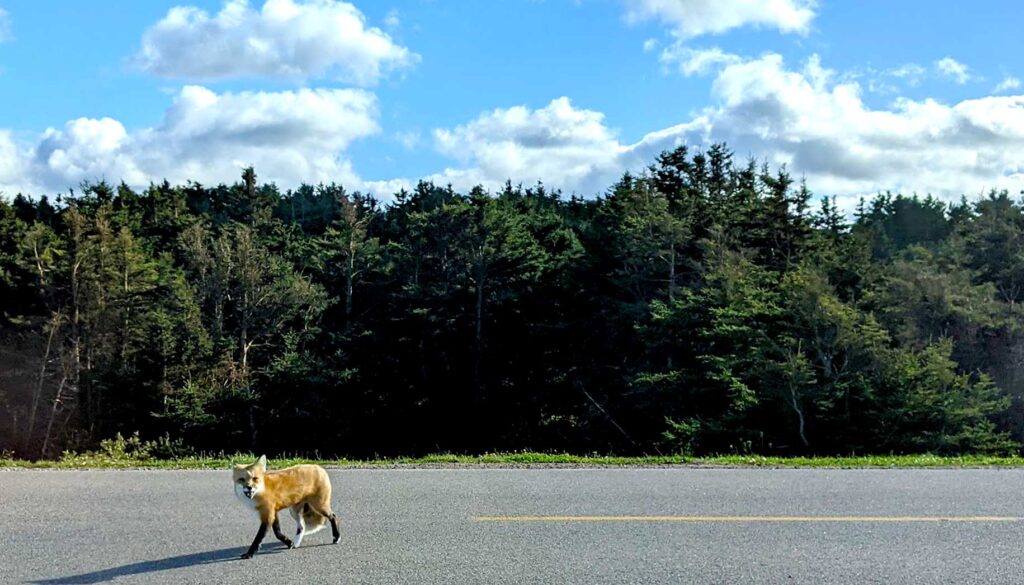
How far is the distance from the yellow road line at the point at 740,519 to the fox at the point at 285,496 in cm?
135

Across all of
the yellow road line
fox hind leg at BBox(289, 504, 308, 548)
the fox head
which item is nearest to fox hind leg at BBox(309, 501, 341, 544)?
fox hind leg at BBox(289, 504, 308, 548)

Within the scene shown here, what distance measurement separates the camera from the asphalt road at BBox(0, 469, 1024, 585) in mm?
5879

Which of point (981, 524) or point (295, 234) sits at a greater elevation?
point (295, 234)

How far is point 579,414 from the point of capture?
3922 centimetres

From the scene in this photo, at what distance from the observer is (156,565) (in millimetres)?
6039

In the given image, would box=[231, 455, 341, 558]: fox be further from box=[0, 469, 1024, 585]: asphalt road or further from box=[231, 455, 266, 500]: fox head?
box=[0, 469, 1024, 585]: asphalt road

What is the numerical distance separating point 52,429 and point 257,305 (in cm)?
1058

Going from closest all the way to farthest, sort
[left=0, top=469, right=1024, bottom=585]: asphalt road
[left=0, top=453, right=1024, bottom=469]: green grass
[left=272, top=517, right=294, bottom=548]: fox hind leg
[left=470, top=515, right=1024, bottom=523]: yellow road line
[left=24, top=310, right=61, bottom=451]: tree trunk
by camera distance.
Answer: [left=0, top=469, right=1024, bottom=585]: asphalt road < [left=272, top=517, right=294, bottom=548]: fox hind leg < [left=470, top=515, right=1024, bottom=523]: yellow road line < [left=0, top=453, right=1024, bottom=469]: green grass < [left=24, top=310, right=61, bottom=451]: tree trunk

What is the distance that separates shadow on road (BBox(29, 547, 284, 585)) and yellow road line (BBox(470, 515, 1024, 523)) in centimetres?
197

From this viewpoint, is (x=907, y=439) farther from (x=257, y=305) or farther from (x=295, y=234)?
(x=295, y=234)

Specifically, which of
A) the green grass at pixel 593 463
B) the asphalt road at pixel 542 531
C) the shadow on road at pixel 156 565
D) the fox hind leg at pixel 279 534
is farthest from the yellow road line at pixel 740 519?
the green grass at pixel 593 463

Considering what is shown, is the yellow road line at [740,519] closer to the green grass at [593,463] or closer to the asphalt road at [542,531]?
the asphalt road at [542,531]

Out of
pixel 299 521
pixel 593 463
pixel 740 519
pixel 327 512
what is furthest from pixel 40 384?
pixel 740 519

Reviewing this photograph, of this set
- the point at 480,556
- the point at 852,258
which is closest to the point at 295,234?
the point at 852,258
